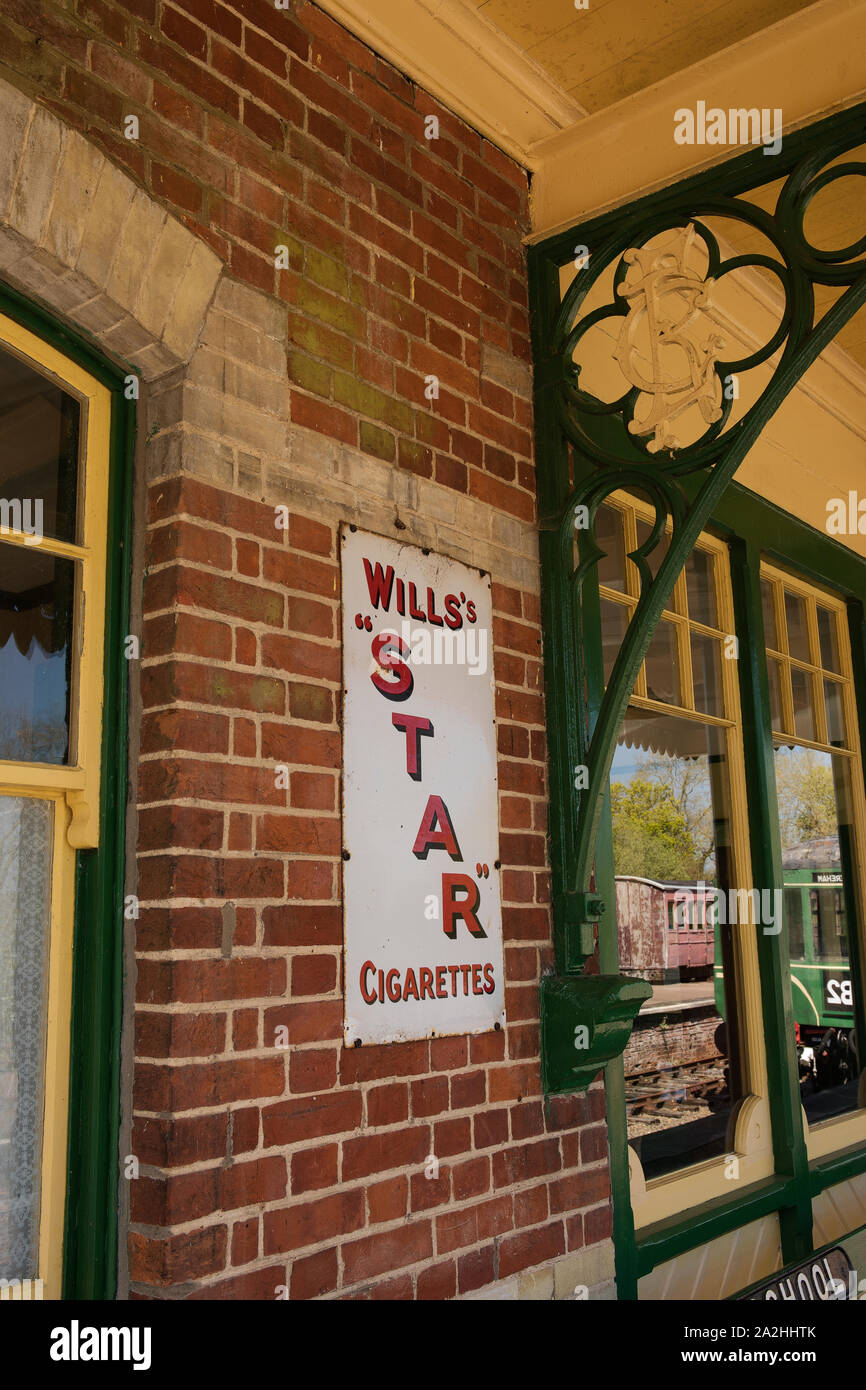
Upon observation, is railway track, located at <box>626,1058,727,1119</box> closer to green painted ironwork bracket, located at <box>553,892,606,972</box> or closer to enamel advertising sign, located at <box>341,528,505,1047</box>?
green painted ironwork bracket, located at <box>553,892,606,972</box>

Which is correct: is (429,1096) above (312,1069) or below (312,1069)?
below

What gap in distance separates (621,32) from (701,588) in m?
2.10

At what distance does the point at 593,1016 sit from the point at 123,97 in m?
2.33

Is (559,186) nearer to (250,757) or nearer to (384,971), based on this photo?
(250,757)

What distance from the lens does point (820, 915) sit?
18.2 feet

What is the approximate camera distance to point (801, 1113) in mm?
4414

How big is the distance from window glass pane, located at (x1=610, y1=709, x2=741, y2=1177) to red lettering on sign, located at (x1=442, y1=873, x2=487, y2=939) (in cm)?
93

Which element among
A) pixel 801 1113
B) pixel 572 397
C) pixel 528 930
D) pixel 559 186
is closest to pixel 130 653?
pixel 528 930

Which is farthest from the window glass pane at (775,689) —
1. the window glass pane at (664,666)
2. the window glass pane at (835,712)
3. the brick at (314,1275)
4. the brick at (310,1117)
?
the brick at (314,1275)

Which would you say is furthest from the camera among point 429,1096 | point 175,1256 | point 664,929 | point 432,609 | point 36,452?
point 664,929

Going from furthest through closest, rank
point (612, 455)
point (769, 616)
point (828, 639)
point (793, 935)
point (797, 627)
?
1. point (828, 639)
2. point (797, 627)
3. point (793, 935)
4. point (769, 616)
5. point (612, 455)

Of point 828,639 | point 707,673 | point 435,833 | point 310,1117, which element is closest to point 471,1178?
point 310,1117

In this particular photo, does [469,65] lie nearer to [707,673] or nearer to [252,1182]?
[707,673]

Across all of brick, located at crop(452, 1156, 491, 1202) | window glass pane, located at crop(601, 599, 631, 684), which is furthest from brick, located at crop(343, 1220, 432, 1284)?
window glass pane, located at crop(601, 599, 631, 684)
